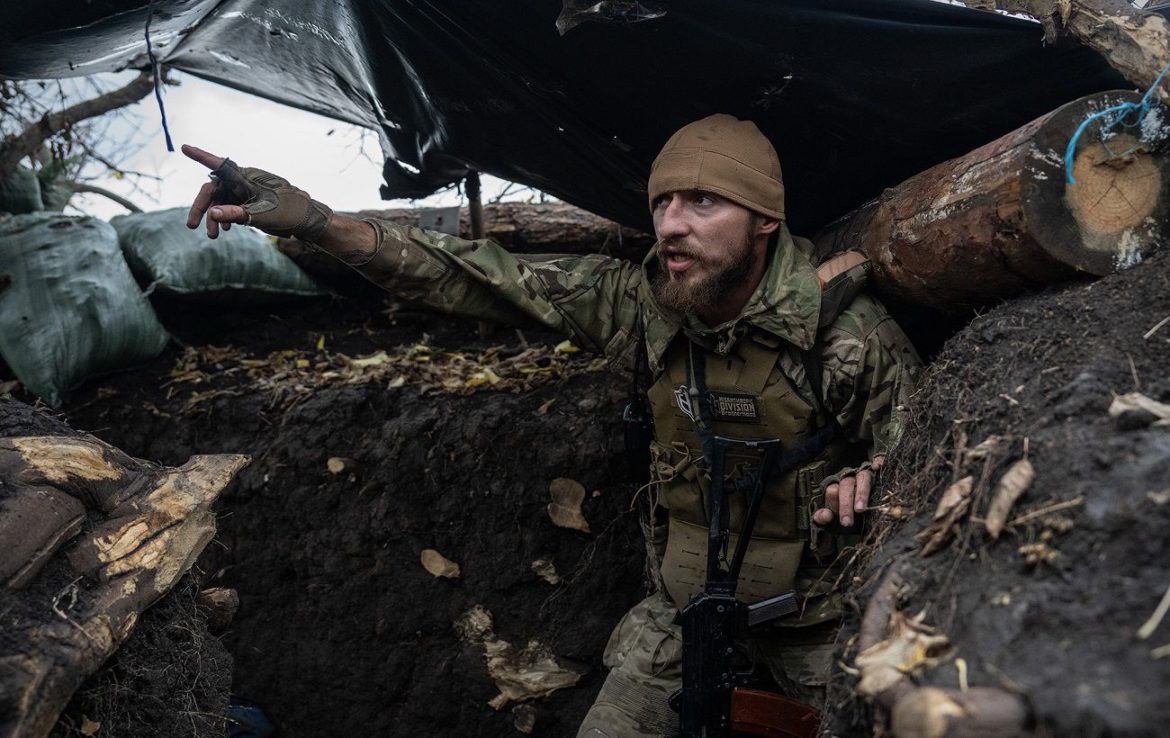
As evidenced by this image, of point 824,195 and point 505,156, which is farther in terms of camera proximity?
point 505,156

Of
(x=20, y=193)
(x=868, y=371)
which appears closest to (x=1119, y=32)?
(x=868, y=371)

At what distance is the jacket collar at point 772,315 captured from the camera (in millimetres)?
2768

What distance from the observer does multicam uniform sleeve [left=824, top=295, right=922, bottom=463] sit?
2.69 m

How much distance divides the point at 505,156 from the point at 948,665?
2902mm

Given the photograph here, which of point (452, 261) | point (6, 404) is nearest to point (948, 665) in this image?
point (452, 261)

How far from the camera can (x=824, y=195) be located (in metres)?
3.39

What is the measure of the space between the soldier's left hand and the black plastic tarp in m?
1.24

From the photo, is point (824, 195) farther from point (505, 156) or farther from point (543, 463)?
point (543, 463)

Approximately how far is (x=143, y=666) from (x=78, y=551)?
1.13 ft

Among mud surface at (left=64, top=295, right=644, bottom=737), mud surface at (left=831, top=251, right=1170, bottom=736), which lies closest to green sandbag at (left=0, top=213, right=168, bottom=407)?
mud surface at (left=64, top=295, right=644, bottom=737)

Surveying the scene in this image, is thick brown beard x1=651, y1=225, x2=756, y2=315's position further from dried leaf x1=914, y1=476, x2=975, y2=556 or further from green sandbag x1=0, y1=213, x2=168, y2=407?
green sandbag x1=0, y1=213, x2=168, y2=407

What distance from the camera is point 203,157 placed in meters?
2.77

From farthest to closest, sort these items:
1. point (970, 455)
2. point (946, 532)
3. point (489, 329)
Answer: point (489, 329) → point (970, 455) → point (946, 532)

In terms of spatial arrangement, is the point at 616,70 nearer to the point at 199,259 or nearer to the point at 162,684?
the point at 162,684
